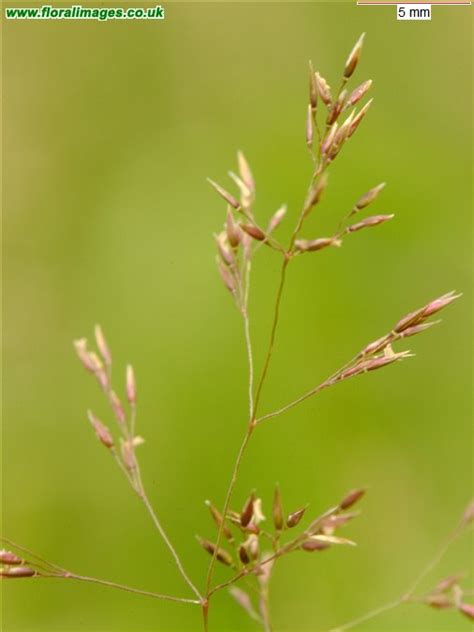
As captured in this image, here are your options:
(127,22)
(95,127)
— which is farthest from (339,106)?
(127,22)

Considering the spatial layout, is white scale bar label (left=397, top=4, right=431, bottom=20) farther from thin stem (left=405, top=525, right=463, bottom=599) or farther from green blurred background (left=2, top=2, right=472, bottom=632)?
thin stem (left=405, top=525, right=463, bottom=599)

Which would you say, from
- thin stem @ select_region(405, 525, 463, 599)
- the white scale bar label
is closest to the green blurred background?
thin stem @ select_region(405, 525, 463, 599)

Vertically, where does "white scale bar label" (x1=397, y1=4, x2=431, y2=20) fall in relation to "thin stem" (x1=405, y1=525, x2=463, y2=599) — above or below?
above

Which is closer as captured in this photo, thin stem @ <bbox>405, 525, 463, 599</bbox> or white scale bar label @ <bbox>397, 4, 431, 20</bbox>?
thin stem @ <bbox>405, 525, 463, 599</bbox>

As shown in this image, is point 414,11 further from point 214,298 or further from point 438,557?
point 438,557

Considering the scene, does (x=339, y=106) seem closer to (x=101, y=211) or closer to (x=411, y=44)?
(x=101, y=211)

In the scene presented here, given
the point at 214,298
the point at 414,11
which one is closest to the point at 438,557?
the point at 214,298

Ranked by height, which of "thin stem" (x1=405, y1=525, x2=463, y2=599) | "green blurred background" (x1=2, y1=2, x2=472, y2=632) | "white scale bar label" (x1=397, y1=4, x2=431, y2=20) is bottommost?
"thin stem" (x1=405, y1=525, x2=463, y2=599)

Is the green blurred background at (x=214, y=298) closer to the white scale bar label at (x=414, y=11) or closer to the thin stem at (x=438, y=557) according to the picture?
the thin stem at (x=438, y=557)
